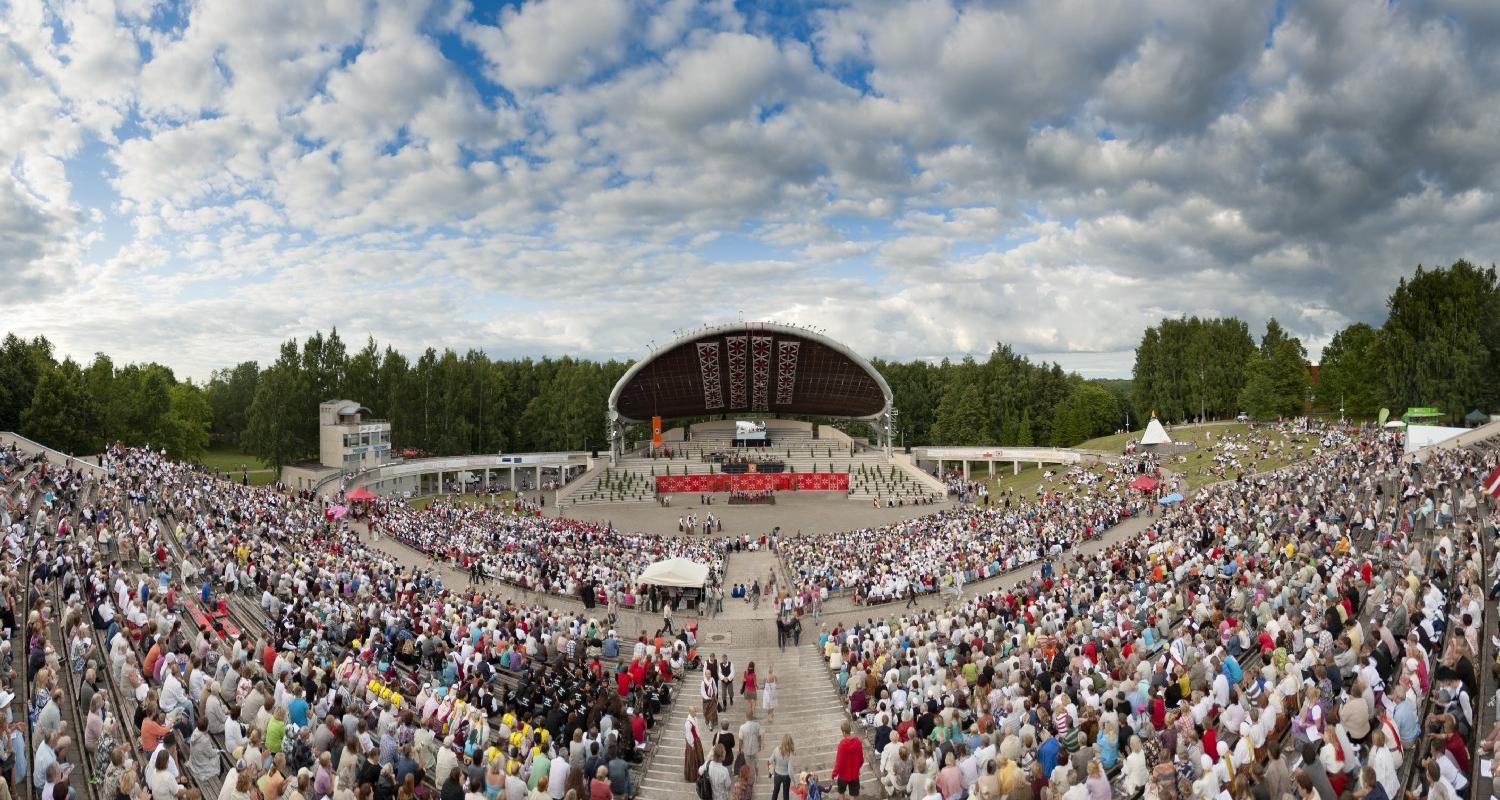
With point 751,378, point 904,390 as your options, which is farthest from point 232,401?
point 904,390

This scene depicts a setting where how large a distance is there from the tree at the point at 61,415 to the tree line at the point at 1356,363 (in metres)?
70.8

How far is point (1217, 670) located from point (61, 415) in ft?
168

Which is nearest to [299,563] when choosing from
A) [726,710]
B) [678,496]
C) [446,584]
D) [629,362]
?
[446,584]

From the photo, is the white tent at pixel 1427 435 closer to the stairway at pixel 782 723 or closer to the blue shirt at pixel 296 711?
the stairway at pixel 782 723

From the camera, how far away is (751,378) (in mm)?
59938

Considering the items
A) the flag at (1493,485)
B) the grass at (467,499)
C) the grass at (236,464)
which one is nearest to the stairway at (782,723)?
the flag at (1493,485)

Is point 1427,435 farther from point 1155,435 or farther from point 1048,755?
point 1048,755

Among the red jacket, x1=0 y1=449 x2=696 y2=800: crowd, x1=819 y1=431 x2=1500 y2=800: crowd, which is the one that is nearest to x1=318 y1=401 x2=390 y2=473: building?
x1=0 y1=449 x2=696 y2=800: crowd

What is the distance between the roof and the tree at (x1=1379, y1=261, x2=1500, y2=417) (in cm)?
2905

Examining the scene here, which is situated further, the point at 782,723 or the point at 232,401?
the point at 232,401

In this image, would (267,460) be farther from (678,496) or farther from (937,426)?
(937,426)

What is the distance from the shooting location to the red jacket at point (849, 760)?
911 centimetres

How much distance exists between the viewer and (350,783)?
25.1ft

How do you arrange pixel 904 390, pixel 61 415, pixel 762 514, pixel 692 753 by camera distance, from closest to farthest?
1. pixel 692 753
2. pixel 61 415
3. pixel 762 514
4. pixel 904 390
